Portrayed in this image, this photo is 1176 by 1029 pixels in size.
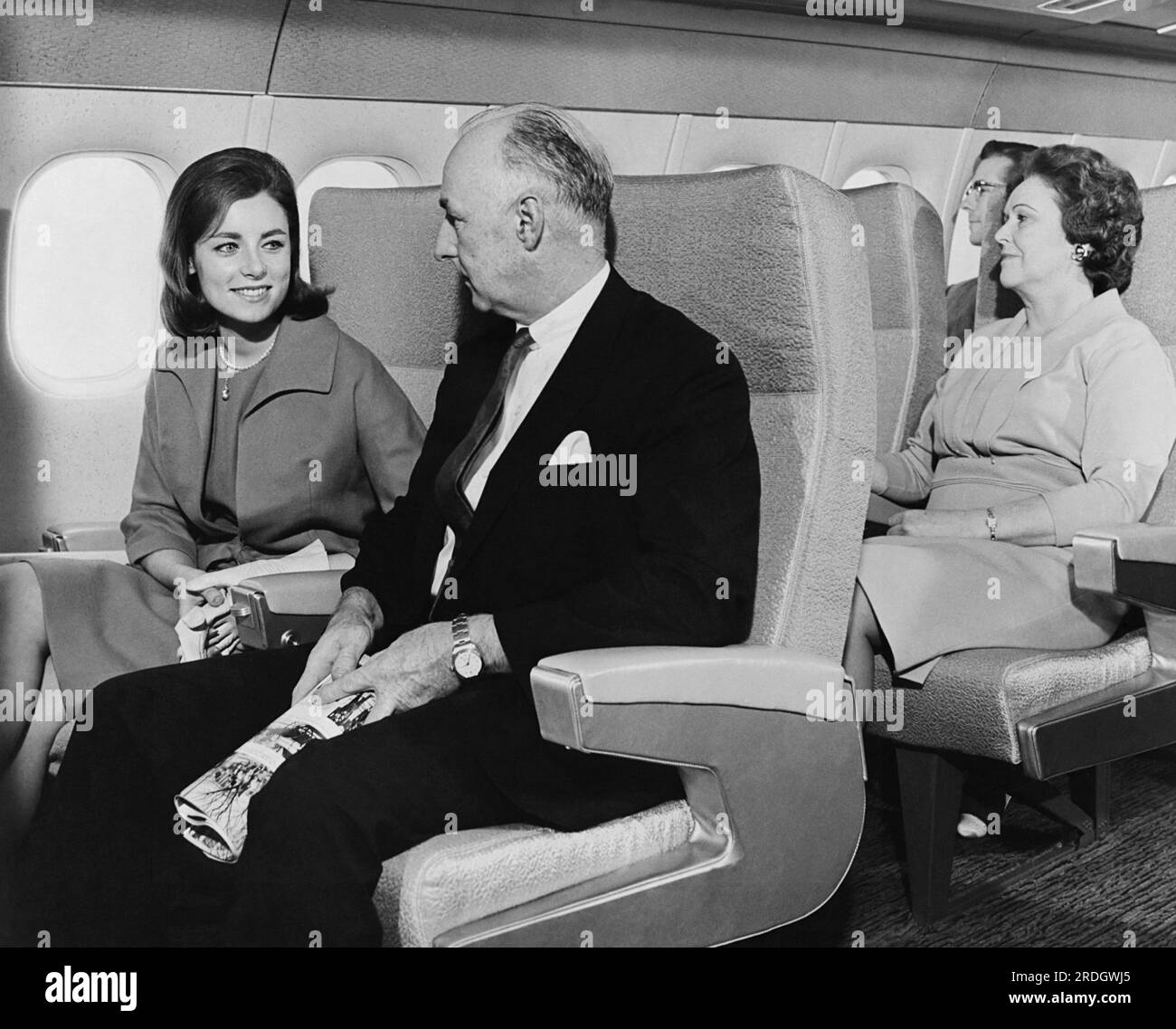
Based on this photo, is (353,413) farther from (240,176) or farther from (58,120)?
(58,120)

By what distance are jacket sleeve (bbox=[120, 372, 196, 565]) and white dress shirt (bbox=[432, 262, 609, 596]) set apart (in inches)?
35.9

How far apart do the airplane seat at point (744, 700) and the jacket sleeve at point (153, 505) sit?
131 cm

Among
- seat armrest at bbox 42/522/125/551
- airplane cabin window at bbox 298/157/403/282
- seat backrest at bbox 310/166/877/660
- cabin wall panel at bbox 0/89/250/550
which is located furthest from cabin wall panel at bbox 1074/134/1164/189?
seat backrest at bbox 310/166/877/660

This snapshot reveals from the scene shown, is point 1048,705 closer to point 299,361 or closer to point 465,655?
point 465,655

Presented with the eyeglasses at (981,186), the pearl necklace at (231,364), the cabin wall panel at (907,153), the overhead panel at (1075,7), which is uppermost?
the overhead panel at (1075,7)

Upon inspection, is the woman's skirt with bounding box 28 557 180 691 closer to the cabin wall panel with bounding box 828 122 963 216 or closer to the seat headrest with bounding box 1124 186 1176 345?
the seat headrest with bounding box 1124 186 1176 345

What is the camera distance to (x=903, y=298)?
11.3ft

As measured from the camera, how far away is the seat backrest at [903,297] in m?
3.40

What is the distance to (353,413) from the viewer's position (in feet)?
9.04

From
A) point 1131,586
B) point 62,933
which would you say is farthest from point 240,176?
point 1131,586

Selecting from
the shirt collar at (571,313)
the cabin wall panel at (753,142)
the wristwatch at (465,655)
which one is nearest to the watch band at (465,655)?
the wristwatch at (465,655)

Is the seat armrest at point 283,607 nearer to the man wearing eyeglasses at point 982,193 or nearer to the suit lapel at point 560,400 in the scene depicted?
the suit lapel at point 560,400

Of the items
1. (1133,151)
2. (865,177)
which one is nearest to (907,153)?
(865,177)
